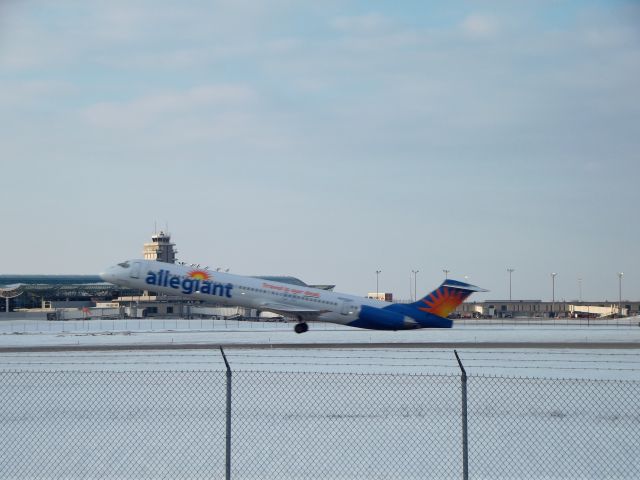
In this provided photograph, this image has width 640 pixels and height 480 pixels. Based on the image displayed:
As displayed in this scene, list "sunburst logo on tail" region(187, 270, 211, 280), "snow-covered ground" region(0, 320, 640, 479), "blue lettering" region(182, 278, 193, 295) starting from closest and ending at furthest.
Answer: "snow-covered ground" region(0, 320, 640, 479)
"sunburst logo on tail" region(187, 270, 211, 280)
"blue lettering" region(182, 278, 193, 295)

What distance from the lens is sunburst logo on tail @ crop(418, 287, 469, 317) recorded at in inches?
2195

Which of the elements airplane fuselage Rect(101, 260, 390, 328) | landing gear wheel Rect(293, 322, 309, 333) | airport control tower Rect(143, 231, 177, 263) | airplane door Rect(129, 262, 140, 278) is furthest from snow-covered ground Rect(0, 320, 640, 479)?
airport control tower Rect(143, 231, 177, 263)

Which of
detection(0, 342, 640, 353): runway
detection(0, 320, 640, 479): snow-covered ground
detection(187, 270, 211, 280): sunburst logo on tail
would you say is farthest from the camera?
detection(187, 270, 211, 280): sunburst logo on tail

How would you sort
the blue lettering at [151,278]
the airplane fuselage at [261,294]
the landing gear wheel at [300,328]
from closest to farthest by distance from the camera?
the landing gear wheel at [300,328], the airplane fuselage at [261,294], the blue lettering at [151,278]

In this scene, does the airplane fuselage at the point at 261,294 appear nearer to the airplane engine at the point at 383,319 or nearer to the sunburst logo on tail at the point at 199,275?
the sunburst logo on tail at the point at 199,275

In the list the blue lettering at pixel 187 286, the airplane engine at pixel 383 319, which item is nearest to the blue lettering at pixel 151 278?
the blue lettering at pixel 187 286

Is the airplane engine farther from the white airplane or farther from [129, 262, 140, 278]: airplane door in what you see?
[129, 262, 140, 278]: airplane door

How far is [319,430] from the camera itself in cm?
1664

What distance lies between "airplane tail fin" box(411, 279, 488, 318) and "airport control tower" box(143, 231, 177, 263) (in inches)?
3916

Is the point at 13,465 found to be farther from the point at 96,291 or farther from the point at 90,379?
the point at 96,291

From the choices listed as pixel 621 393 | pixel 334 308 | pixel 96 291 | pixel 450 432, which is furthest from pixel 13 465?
pixel 96 291

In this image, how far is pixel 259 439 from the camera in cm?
1588

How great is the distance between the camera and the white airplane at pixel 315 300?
55.0m

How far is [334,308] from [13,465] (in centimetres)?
4164
